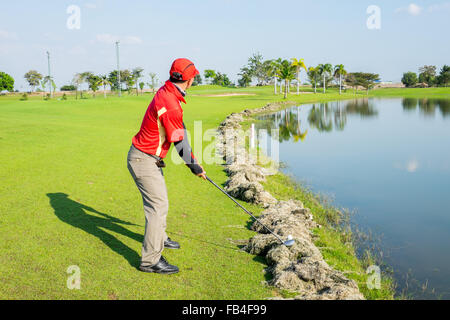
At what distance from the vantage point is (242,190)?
9.45 metres

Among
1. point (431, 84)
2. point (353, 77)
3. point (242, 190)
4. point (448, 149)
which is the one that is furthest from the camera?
point (431, 84)

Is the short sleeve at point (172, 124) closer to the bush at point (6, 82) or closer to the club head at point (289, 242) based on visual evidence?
the club head at point (289, 242)

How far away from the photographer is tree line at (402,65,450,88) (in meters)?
130

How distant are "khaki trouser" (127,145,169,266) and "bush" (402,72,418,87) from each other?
165 m

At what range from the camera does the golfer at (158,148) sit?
5.02 m

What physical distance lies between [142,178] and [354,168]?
42.4ft

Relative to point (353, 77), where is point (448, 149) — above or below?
below

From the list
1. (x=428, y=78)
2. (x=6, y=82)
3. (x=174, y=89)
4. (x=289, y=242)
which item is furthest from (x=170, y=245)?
(x=428, y=78)

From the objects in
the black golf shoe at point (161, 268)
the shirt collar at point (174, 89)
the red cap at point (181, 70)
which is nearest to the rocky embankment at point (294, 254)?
the black golf shoe at point (161, 268)

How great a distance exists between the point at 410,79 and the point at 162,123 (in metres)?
167

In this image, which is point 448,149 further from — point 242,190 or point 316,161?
point 242,190

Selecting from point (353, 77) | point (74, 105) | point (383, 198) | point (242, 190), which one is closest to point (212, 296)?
point (242, 190)

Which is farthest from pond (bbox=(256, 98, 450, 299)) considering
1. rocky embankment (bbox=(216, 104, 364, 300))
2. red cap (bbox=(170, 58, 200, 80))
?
red cap (bbox=(170, 58, 200, 80))

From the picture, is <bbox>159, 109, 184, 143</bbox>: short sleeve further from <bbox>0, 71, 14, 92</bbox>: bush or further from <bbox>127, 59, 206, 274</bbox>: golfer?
<bbox>0, 71, 14, 92</bbox>: bush
